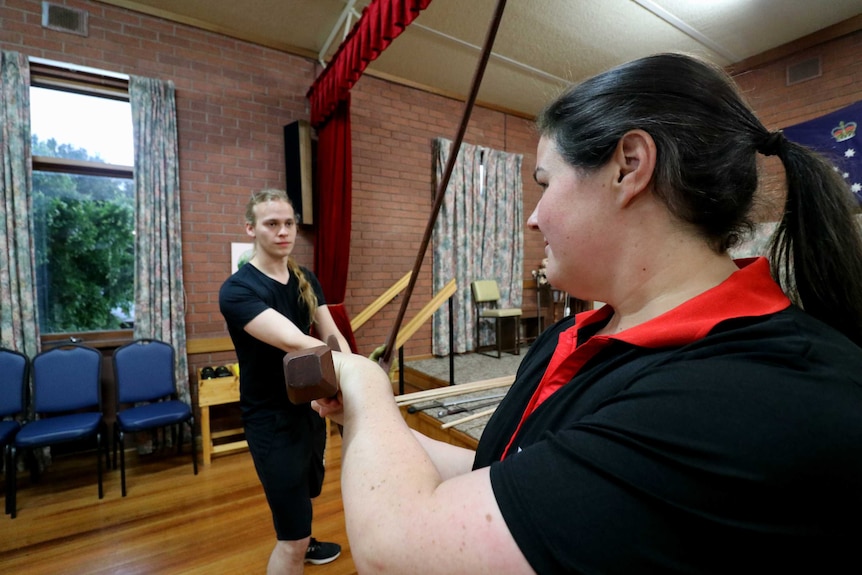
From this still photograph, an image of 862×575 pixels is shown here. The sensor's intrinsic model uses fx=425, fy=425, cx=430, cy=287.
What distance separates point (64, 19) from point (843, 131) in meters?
6.33

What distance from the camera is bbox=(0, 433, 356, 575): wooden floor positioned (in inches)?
78.7

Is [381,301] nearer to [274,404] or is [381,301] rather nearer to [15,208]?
[274,404]

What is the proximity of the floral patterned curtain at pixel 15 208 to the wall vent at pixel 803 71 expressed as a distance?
6440mm

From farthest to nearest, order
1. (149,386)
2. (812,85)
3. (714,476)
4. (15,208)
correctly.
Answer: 1. (812,85)
2. (149,386)
3. (15,208)
4. (714,476)

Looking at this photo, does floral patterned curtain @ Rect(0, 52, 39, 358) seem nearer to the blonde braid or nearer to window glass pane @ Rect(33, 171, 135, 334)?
window glass pane @ Rect(33, 171, 135, 334)

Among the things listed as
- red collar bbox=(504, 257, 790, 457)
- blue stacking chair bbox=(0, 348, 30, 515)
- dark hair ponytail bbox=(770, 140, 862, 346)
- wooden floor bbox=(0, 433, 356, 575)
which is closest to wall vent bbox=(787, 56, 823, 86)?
dark hair ponytail bbox=(770, 140, 862, 346)

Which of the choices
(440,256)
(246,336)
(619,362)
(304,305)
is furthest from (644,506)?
(440,256)

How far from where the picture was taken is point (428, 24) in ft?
11.8

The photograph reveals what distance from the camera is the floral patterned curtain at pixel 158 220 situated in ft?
10.6

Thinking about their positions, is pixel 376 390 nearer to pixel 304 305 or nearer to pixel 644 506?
pixel 644 506

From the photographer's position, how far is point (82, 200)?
3.28 meters

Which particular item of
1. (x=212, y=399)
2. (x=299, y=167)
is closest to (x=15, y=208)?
(x=212, y=399)

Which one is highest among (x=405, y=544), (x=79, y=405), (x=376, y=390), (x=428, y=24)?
(x=428, y=24)

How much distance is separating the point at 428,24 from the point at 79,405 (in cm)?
391
